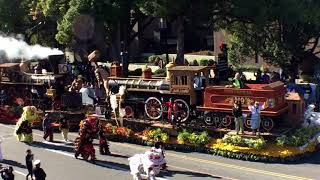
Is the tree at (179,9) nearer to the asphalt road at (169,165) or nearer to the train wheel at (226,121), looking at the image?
the asphalt road at (169,165)

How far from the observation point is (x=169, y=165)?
2075 cm

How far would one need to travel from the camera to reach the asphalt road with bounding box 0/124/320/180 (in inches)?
760

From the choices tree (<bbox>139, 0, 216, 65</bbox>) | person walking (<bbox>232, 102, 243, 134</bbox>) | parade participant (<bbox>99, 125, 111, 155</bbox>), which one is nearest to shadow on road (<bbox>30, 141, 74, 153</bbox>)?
parade participant (<bbox>99, 125, 111, 155</bbox>)

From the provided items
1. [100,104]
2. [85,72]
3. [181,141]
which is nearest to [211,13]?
[85,72]

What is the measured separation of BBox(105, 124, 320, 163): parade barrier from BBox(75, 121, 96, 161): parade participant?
8.89 ft

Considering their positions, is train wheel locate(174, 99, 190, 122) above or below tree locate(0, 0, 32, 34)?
below

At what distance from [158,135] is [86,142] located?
3.06m

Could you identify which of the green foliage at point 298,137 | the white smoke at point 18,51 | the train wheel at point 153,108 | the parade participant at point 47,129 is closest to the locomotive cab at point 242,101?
the green foliage at point 298,137

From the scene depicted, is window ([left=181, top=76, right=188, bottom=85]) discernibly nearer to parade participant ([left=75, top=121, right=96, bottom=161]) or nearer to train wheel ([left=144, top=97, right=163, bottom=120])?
train wheel ([left=144, top=97, right=163, bottom=120])

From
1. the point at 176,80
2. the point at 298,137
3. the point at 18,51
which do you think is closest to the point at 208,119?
the point at 176,80

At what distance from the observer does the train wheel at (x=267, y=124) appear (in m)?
21.7

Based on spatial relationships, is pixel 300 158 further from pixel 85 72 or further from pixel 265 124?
pixel 85 72

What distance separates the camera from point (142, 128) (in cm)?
2428

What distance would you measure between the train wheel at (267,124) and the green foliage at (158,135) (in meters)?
3.86
